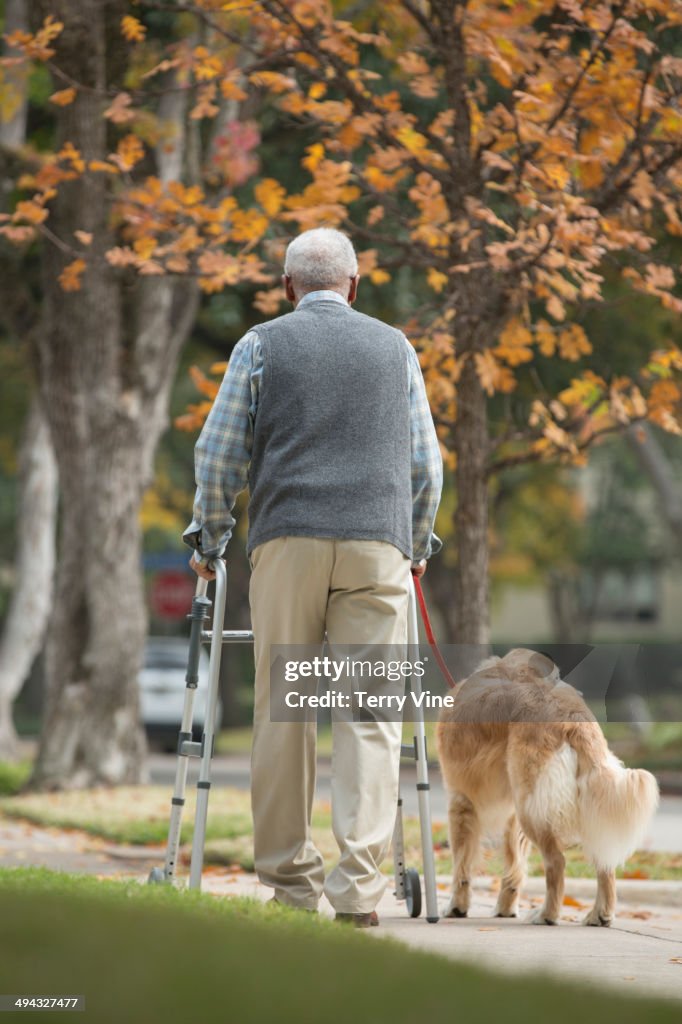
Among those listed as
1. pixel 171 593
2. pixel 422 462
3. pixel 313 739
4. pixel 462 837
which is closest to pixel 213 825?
pixel 462 837

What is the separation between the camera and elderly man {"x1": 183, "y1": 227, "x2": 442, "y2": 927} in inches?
200

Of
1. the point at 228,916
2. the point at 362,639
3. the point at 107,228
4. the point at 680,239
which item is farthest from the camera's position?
the point at 680,239

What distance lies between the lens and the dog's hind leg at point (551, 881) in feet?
18.2

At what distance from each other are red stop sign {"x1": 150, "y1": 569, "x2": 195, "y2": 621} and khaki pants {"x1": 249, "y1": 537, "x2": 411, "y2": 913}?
903 inches

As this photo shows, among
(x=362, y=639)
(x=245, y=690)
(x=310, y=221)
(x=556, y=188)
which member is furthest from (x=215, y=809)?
(x=245, y=690)

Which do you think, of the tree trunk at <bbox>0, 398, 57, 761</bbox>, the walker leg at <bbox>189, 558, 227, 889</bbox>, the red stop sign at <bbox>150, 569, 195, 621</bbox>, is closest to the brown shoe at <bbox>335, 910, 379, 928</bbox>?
the walker leg at <bbox>189, 558, 227, 889</bbox>

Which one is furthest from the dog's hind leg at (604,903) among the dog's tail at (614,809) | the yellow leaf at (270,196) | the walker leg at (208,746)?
the yellow leaf at (270,196)

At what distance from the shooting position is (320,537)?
16.6ft

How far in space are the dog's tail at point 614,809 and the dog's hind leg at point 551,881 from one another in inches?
5.4

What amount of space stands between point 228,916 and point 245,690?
126ft

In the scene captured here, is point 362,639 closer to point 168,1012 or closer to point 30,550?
point 168,1012

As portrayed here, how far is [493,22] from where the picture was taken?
7.94 meters

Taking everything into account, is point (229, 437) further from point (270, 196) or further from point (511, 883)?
point (270, 196)

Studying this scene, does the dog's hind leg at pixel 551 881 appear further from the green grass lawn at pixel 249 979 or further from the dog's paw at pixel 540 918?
the green grass lawn at pixel 249 979
